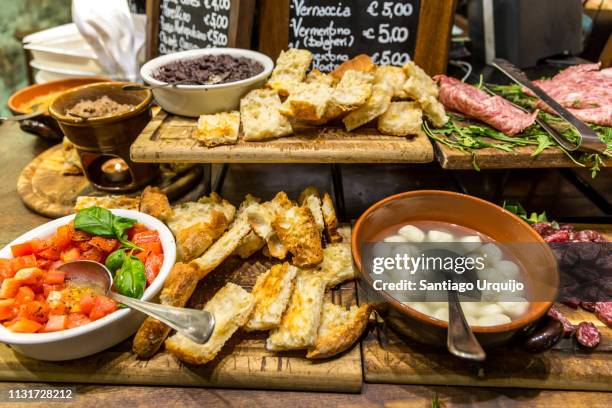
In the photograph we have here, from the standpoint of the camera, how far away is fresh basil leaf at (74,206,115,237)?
169cm

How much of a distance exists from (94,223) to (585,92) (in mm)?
2521

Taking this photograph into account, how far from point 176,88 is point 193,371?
4.18 feet

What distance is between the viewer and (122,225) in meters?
1.73

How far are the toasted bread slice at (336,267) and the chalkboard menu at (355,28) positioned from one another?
1.38 m

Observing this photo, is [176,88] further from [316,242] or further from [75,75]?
[75,75]

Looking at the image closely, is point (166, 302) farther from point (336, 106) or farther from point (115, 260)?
point (336, 106)

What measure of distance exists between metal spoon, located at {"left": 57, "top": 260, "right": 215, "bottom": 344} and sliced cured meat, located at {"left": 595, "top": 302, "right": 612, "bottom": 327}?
157cm

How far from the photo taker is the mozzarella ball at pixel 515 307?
1.49 meters

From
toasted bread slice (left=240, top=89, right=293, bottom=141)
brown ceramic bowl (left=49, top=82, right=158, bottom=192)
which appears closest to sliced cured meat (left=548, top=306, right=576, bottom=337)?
toasted bread slice (left=240, top=89, right=293, bottom=141)

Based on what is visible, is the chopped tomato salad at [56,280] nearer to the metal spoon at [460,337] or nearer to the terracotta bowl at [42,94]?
the metal spoon at [460,337]

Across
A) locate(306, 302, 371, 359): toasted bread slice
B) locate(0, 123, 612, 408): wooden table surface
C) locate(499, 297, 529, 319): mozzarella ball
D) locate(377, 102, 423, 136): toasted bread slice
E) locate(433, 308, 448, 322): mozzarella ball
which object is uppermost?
locate(377, 102, 423, 136): toasted bread slice

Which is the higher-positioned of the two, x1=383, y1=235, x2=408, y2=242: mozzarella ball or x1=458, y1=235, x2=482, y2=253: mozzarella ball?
x1=458, y1=235, x2=482, y2=253: mozzarella ball

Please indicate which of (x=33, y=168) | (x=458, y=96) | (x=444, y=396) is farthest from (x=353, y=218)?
(x=33, y=168)

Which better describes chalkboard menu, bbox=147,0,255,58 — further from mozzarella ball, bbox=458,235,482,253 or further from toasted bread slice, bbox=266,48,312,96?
mozzarella ball, bbox=458,235,482,253
